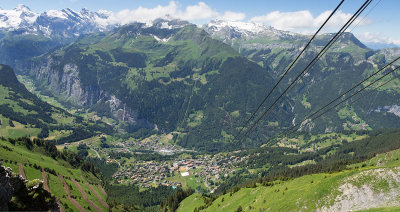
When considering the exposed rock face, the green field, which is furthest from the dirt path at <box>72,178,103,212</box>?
the exposed rock face

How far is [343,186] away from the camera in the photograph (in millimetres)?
48188

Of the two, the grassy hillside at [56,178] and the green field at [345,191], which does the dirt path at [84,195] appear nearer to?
the grassy hillside at [56,178]

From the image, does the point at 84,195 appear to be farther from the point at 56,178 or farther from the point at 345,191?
the point at 345,191

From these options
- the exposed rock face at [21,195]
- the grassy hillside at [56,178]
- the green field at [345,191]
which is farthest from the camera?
the grassy hillside at [56,178]

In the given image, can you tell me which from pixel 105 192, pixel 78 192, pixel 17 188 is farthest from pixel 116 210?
pixel 17 188

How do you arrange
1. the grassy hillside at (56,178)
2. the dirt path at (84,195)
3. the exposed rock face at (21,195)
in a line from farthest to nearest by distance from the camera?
the dirt path at (84,195)
the grassy hillside at (56,178)
the exposed rock face at (21,195)

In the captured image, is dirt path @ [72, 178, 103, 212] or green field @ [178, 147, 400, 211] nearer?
green field @ [178, 147, 400, 211]

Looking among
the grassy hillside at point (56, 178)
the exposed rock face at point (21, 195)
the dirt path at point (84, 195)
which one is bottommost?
the dirt path at point (84, 195)

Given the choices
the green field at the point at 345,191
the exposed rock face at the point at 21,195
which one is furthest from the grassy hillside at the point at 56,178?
the green field at the point at 345,191

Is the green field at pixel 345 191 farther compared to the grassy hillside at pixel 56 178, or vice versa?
the grassy hillside at pixel 56 178

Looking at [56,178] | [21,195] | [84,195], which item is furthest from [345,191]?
[56,178]

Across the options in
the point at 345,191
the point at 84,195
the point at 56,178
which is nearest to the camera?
the point at 345,191

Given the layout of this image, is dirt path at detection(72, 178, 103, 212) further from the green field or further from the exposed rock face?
the exposed rock face

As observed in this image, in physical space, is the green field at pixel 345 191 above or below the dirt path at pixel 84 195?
above
